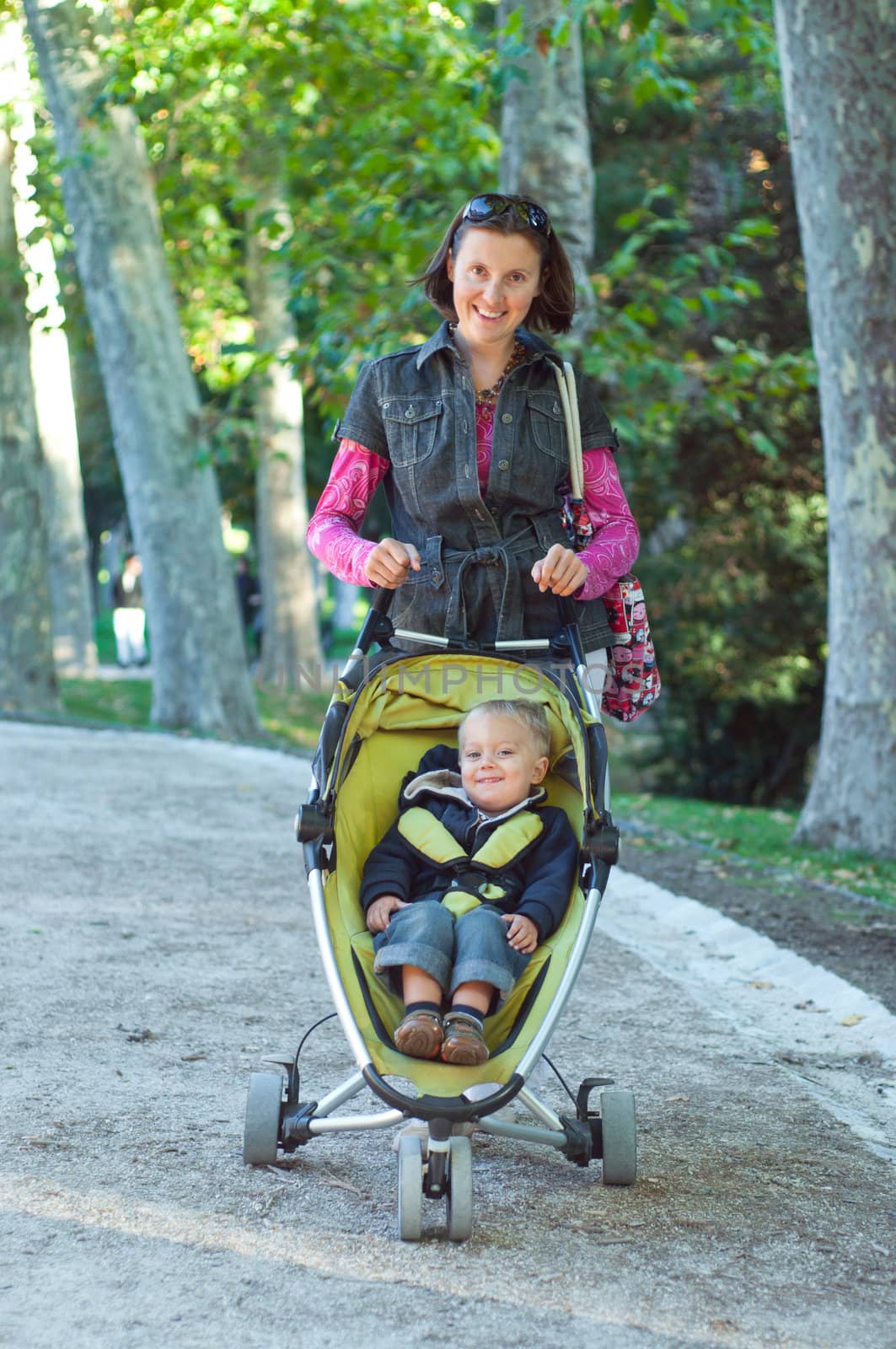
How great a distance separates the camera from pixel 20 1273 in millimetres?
3070

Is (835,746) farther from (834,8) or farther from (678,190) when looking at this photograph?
(678,190)

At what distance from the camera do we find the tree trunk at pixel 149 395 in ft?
51.0

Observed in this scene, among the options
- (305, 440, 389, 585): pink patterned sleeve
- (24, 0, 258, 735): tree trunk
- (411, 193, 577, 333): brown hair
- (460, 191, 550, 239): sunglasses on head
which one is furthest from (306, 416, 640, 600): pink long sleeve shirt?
(24, 0, 258, 735): tree trunk

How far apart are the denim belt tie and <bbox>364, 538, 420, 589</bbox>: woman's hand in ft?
0.70

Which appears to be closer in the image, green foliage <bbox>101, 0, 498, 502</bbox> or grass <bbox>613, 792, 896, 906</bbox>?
grass <bbox>613, 792, 896, 906</bbox>

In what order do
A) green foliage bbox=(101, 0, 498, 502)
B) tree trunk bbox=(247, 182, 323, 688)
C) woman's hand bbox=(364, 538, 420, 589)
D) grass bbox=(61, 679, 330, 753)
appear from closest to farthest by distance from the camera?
woman's hand bbox=(364, 538, 420, 589) → green foliage bbox=(101, 0, 498, 502) → grass bbox=(61, 679, 330, 753) → tree trunk bbox=(247, 182, 323, 688)

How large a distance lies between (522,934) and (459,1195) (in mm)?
643

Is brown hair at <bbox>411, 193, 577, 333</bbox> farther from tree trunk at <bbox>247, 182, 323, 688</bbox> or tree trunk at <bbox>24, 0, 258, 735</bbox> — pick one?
tree trunk at <bbox>247, 182, 323, 688</bbox>

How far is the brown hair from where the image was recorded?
3.88 metres

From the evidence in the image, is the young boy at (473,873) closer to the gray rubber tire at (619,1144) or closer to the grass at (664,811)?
the gray rubber tire at (619,1144)

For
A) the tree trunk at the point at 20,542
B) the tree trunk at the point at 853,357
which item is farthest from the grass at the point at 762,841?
the tree trunk at the point at 20,542

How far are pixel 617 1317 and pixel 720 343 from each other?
1067cm

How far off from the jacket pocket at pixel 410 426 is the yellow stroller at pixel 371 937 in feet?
1.17

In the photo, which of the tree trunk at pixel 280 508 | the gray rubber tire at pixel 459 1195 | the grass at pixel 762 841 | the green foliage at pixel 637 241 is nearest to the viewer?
the gray rubber tire at pixel 459 1195
